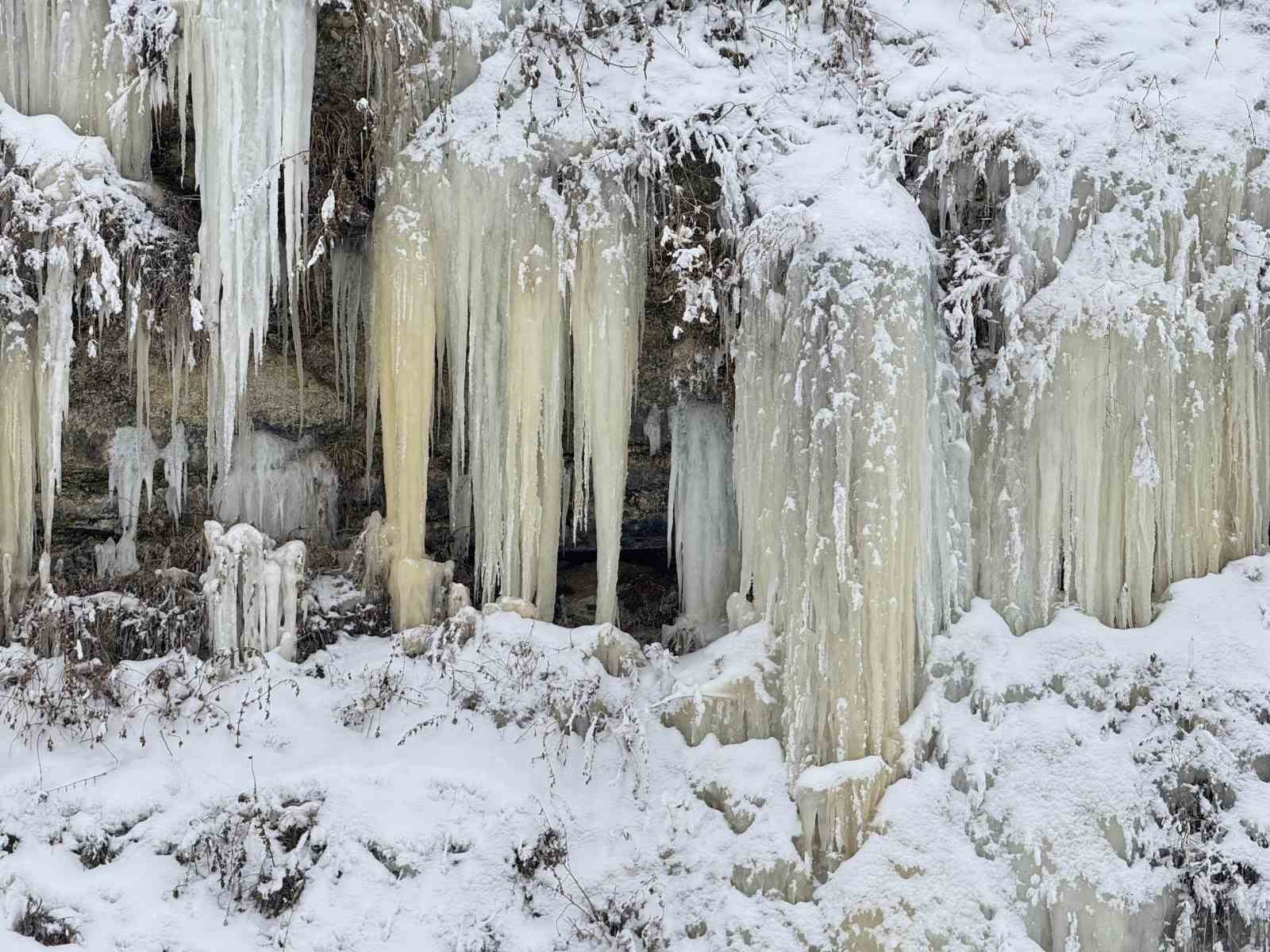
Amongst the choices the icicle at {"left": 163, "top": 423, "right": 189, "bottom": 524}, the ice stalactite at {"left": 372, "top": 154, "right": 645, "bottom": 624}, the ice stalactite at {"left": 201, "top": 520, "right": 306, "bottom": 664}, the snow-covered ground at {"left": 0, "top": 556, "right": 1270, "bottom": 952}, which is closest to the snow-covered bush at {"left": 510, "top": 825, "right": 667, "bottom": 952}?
the snow-covered ground at {"left": 0, "top": 556, "right": 1270, "bottom": 952}

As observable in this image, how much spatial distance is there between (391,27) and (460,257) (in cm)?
136

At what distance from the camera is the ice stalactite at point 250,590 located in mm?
7789

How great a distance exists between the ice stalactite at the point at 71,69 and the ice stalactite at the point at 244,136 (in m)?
0.32

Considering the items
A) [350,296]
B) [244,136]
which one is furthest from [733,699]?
[244,136]

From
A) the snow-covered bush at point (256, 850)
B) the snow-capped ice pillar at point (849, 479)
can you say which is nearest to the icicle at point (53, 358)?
the snow-covered bush at point (256, 850)

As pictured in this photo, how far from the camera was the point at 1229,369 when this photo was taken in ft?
23.7

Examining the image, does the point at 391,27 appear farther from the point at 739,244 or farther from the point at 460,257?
the point at 739,244

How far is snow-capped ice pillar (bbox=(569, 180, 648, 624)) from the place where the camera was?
7.42 m

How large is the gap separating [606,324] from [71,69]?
11.4 feet

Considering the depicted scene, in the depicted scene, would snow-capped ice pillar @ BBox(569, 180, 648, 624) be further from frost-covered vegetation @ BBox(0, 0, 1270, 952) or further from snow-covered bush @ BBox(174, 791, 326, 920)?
snow-covered bush @ BBox(174, 791, 326, 920)

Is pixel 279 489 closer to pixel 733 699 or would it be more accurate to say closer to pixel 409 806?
pixel 409 806

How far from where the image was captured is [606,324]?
747cm

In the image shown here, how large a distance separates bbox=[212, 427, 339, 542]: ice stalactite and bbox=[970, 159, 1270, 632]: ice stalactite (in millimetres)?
4947

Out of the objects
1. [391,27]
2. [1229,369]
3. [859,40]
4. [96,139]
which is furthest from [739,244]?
[96,139]
